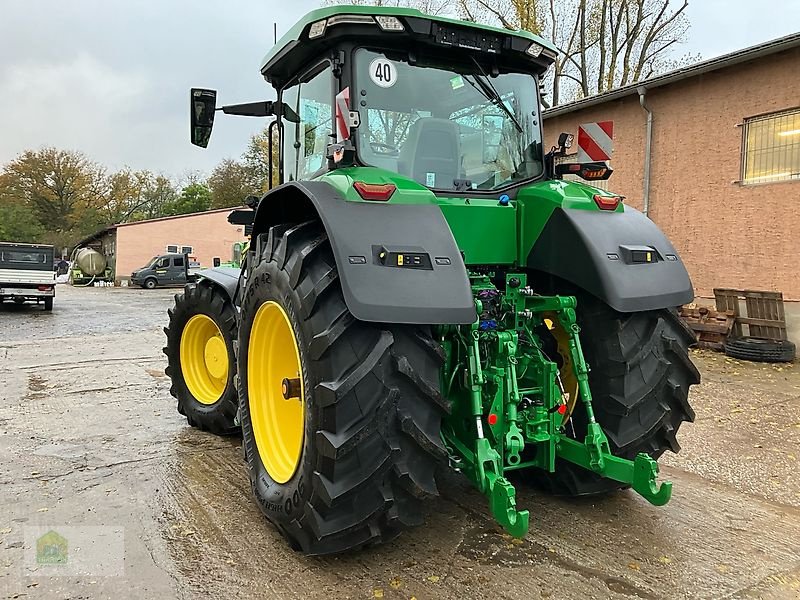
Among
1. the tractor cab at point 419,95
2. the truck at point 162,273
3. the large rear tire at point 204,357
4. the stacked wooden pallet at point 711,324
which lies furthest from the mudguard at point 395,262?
the truck at point 162,273

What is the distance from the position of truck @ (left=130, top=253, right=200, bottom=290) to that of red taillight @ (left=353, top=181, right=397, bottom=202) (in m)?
29.9

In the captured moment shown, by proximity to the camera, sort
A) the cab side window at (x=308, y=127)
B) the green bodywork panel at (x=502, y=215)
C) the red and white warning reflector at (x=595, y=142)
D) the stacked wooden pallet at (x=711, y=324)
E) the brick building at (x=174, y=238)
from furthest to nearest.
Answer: the brick building at (x=174, y=238)
the stacked wooden pallet at (x=711, y=324)
the red and white warning reflector at (x=595, y=142)
the cab side window at (x=308, y=127)
the green bodywork panel at (x=502, y=215)

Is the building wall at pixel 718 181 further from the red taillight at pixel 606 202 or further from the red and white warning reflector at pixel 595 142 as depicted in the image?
the red taillight at pixel 606 202

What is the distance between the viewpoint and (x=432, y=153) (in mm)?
3270

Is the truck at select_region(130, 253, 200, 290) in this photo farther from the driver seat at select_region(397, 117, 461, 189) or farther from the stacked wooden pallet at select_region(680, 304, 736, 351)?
the driver seat at select_region(397, 117, 461, 189)

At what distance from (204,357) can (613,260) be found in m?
3.43

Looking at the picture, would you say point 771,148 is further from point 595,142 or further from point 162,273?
point 162,273

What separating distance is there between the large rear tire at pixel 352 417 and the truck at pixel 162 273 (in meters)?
29.8

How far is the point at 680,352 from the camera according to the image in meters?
3.19

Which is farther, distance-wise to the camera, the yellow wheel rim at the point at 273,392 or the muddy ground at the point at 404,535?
the yellow wheel rim at the point at 273,392

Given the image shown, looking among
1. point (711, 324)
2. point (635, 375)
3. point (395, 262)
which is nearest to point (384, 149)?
point (395, 262)

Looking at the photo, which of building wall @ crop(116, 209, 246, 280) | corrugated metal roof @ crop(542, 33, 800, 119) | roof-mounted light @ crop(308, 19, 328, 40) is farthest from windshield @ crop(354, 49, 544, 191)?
building wall @ crop(116, 209, 246, 280)

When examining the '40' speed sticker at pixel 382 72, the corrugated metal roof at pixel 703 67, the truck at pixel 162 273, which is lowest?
the truck at pixel 162 273

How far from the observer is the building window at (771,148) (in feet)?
28.3
